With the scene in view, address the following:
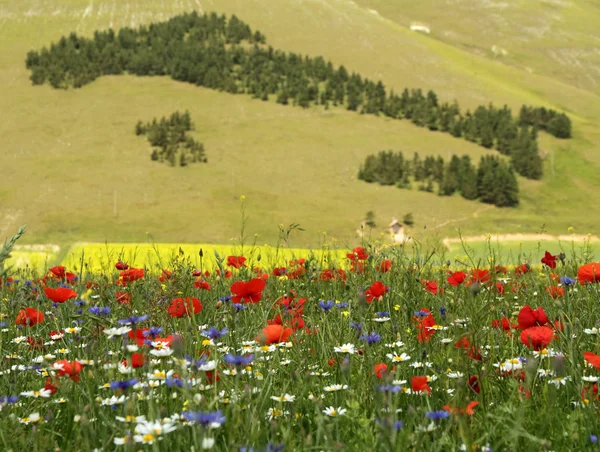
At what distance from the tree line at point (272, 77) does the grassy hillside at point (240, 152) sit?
7.88 feet

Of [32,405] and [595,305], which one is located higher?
[595,305]

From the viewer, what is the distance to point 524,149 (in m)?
68.6

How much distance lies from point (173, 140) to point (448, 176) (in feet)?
93.8

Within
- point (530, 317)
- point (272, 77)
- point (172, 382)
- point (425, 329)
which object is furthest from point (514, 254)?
point (272, 77)

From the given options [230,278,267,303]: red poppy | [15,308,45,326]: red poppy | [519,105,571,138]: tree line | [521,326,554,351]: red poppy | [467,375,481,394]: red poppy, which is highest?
[519,105,571,138]: tree line

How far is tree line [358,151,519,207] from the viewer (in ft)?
188

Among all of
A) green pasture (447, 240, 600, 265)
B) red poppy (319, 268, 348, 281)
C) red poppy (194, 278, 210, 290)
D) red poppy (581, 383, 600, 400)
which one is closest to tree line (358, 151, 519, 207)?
green pasture (447, 240, 600, 265)

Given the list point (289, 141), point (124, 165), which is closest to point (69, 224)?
point (124, 165)

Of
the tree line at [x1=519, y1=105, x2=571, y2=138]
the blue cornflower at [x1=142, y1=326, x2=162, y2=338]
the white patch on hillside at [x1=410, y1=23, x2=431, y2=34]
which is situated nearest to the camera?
the blue cornflower at [x1=142, y1=326, x2=162, y2=338]

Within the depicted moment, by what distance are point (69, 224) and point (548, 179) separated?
165 ft

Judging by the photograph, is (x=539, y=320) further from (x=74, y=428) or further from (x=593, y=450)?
(x=74, y=428)

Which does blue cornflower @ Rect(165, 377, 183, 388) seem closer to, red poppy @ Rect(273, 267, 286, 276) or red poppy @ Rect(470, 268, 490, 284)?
red poppy @ Rect(470, 268, 490, 284)

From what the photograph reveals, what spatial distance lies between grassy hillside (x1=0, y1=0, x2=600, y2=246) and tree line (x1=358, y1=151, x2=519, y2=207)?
1810mm

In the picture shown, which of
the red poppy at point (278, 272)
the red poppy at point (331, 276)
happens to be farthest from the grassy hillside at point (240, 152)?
the red poppy at point (331, 276)
